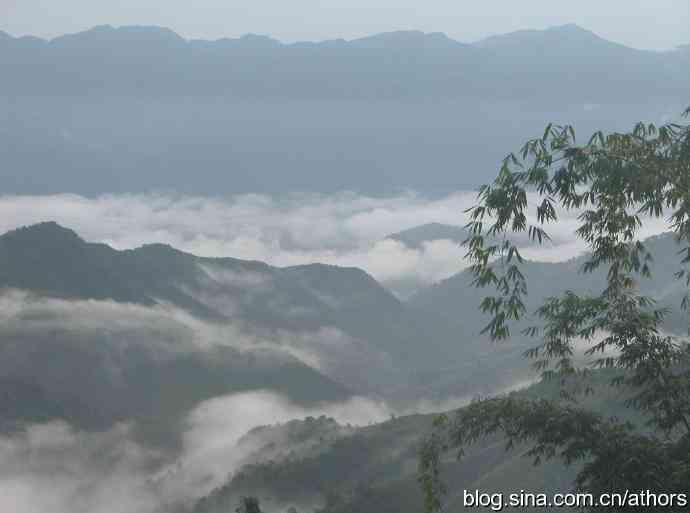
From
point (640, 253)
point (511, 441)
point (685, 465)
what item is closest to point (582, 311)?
point (640, 253)

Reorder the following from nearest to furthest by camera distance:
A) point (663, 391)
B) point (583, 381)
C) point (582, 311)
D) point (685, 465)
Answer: point (685, 465) < point (663, 391) < point (582, 311) < point (583, 381)

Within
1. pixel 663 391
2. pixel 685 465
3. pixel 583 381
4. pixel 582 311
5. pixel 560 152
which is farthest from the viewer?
pixel 583 381

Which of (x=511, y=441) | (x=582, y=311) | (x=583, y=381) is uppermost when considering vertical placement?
(x=582, y=311)

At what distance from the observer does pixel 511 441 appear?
75.0ft

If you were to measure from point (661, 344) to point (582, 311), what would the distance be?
2.34 metres

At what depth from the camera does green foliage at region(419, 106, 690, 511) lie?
20.5m

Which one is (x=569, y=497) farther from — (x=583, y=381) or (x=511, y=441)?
(x=583, y=381)

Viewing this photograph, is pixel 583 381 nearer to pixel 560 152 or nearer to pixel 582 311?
pixel 582 311

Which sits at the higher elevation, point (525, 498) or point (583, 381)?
point (583, 381)

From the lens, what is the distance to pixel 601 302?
23.6 m

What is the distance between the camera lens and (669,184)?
2155 cm

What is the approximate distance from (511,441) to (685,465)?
4.89 meters

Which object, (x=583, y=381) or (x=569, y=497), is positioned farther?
(x=583, y=381)

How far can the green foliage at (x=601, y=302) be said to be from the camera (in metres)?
20.5
